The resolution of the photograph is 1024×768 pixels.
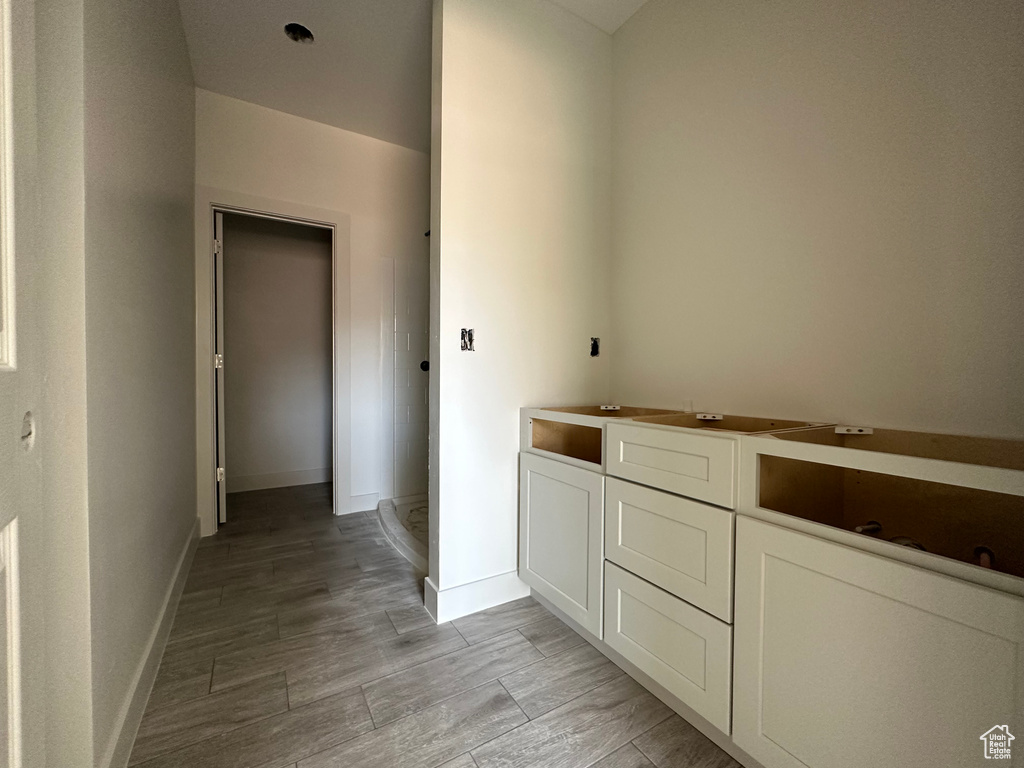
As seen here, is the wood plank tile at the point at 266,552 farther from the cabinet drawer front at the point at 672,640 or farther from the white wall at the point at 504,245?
the cabinet drawer front at the point at 672,640

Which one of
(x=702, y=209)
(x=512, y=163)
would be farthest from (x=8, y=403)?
(x=702, y=209)

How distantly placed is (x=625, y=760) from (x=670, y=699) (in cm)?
26

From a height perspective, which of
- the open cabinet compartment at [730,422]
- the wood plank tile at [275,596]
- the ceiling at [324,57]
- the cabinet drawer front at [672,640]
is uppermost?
the ceiling at [324,57]

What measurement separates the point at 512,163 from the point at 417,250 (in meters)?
1.61

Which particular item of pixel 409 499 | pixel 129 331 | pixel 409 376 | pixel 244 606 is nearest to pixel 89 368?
pixel 129 331

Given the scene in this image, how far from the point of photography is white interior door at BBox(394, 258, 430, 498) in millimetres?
3193

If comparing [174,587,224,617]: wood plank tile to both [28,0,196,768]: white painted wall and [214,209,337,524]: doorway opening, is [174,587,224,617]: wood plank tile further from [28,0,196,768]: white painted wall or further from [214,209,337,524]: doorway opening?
[214,209,337,524]: doorway opening

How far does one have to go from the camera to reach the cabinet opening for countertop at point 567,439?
Result: 1.88m

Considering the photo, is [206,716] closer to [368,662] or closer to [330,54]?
[368,662]

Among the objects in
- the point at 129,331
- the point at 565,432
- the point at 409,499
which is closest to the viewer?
the point at 129,331

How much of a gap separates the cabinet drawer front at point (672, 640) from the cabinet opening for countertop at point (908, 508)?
0.39m

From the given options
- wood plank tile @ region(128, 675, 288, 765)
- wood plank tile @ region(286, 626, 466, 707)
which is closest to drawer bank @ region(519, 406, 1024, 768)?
wood plank tile @ region(286, 626, 466, 707)

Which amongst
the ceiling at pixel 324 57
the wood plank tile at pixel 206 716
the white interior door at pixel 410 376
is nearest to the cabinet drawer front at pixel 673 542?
the wood plank tile at pixel 206 716

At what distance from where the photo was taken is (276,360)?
3.80 m
